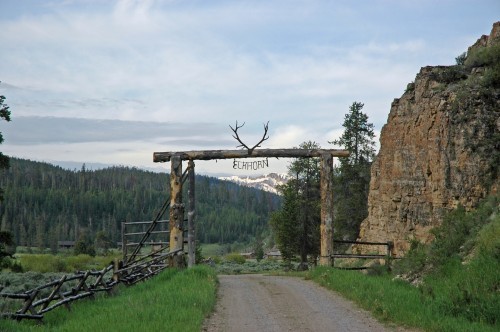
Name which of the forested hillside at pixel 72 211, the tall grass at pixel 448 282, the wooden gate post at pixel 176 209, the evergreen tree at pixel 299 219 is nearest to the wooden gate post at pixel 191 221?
the wooden gate post at pixel 176 209

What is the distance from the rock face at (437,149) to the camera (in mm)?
20047

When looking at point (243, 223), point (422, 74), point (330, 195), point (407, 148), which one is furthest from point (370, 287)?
point (243, 223)

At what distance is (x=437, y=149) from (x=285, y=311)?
37.7ft

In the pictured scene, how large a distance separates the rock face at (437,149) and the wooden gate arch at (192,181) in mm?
3618

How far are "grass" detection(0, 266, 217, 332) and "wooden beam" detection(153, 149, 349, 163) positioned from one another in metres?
5.34

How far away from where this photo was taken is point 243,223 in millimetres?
198125

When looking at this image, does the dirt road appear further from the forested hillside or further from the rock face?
the forested hillside

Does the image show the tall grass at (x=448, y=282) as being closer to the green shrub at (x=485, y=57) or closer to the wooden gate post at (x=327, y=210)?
the wooden gate post at (x=327, y=210)

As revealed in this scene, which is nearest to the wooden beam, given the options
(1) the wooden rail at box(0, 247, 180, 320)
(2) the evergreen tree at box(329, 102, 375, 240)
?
(1) the wooden rail at box(0, 247, 180, 320)

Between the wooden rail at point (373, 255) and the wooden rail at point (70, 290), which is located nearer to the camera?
the wooden rail at point (70, 290)

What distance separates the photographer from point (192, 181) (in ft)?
68.6

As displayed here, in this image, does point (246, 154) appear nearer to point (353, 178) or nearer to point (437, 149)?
point (437, 149)

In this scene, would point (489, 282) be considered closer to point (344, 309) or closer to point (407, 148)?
point (344, 309)

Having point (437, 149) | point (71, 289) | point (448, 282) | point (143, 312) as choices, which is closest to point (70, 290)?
point (71, 289)
